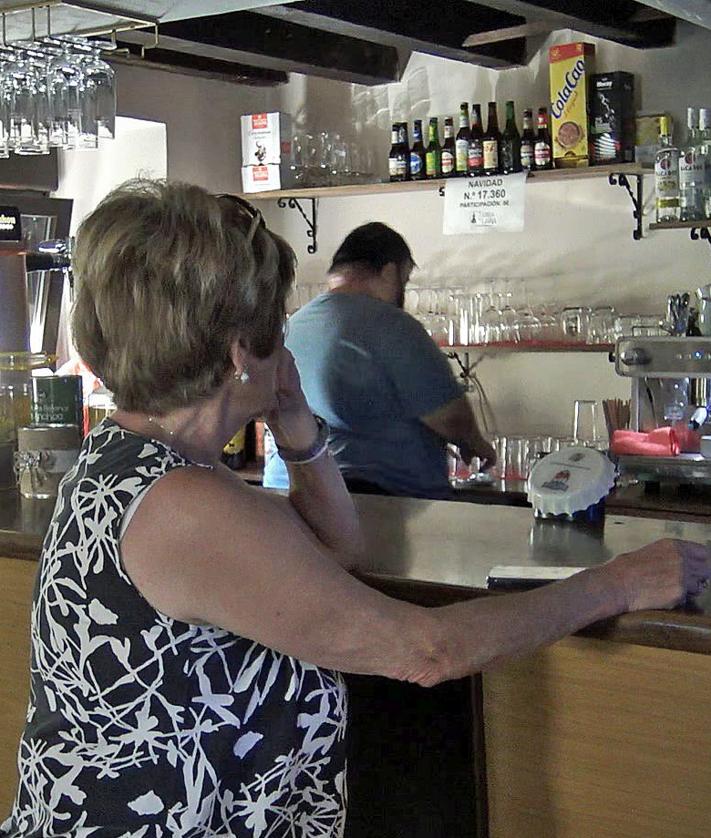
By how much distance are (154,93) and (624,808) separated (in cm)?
400

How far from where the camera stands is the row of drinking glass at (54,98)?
3.15 meters

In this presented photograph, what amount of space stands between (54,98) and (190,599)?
2274 mm

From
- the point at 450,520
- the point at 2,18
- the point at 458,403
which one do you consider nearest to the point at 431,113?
the point at 458,403

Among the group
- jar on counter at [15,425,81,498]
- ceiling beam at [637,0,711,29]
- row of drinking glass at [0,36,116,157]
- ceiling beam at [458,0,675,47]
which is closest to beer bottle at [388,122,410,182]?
ceiling beam at [458,0,675,47]

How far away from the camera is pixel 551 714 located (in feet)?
5.35

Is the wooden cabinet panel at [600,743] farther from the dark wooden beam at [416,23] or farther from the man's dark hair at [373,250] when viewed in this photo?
the dark wooden beam at [416,23]

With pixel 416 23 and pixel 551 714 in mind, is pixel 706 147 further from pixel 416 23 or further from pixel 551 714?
pixel 551 714

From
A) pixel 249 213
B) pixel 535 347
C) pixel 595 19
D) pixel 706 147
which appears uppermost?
pixel 595 19

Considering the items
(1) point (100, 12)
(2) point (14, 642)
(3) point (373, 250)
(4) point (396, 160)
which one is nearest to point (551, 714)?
(2) point (14, 642)

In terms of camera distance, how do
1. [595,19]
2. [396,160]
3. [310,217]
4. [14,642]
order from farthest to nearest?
[310,217] < [396,160] < [595,19] < [14,642]

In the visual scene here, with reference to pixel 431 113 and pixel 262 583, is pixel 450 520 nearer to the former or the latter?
pixel 262 583

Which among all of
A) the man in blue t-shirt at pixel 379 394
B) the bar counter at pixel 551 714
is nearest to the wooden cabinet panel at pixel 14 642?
the bar counter at pixel 551 714

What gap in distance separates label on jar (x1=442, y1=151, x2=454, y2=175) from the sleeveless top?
11.6 ft

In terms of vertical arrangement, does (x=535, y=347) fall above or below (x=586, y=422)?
above
